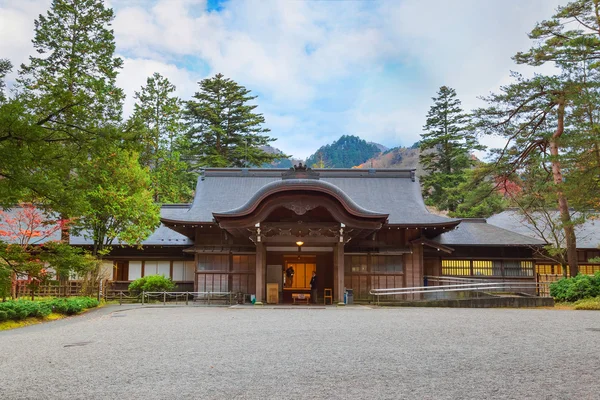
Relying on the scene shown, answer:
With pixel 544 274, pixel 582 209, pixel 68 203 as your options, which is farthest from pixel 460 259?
pixel 68 203

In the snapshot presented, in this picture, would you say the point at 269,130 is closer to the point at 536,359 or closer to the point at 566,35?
the point at 566,35

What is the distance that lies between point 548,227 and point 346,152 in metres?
64.4

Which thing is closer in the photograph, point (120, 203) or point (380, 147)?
point (120, 203)

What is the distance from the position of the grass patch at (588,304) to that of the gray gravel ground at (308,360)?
194 inches

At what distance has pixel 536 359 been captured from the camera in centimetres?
668

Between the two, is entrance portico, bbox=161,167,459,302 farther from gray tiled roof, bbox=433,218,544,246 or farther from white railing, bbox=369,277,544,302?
gray tiled roof, bbox=433,218,544,246

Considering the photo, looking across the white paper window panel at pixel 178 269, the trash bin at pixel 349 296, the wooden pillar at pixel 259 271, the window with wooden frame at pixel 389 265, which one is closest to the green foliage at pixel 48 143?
the wooden pillar at pixel 259 271

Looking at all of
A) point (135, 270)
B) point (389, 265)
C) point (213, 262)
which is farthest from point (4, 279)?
point (135, 270)

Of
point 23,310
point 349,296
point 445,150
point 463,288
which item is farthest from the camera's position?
point 445,150

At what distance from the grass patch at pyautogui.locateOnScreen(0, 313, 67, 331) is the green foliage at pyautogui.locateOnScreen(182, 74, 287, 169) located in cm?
2729

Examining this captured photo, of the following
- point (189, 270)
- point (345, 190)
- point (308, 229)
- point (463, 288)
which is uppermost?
point (345, 190)

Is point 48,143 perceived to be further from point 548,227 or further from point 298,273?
point 548,227

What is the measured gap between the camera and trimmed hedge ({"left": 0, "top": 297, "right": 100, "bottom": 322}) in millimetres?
12445

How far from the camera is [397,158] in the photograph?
87.3m
